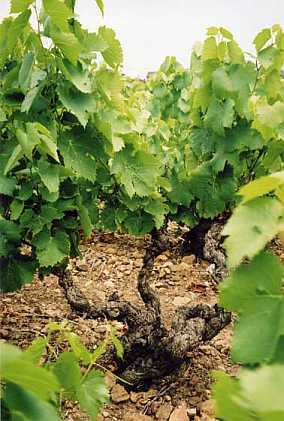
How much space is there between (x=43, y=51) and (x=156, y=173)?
83cm

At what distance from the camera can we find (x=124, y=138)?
9.02ft

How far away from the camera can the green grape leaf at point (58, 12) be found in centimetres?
195

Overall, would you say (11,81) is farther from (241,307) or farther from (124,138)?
(241,307)

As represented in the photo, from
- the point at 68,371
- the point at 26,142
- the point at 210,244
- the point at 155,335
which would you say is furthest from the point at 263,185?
the point at 210,244

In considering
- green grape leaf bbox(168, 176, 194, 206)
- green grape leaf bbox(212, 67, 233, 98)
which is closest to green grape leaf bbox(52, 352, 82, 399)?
green grape leaf bbox(212, 67, 233, 98)

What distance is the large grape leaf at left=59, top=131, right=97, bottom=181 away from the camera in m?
2.33

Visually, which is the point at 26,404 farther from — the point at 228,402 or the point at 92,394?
the point at 92,394

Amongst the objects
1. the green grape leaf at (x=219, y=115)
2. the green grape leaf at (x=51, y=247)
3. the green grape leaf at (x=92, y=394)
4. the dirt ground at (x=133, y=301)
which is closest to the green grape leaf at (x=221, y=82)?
the green grape leaf at (x=219, y=115)

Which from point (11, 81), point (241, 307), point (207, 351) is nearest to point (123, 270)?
point (207, 351)

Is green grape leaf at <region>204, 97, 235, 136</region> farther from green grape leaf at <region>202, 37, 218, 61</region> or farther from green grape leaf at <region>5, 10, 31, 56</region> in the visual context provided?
green grape leaf at <region>5, 10, 31, 56</region>

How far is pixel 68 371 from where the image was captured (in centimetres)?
128

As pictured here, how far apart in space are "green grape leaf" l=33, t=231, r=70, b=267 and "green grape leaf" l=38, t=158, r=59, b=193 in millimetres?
279

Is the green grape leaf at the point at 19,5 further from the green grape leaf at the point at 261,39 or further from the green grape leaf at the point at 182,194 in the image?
the green grape leaf at the point at 182,194

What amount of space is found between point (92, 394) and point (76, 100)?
130 centimetres
